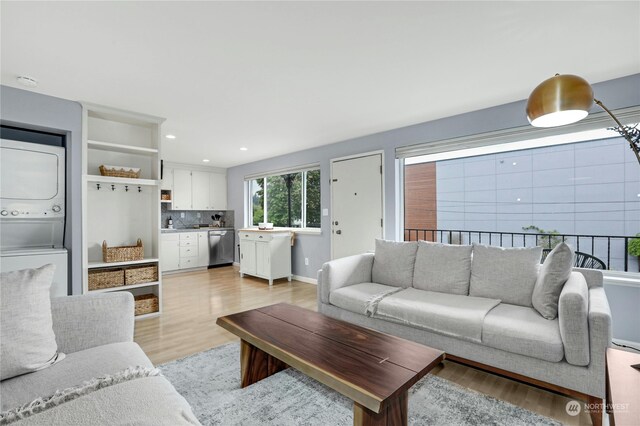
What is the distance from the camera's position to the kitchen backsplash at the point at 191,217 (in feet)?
21.7

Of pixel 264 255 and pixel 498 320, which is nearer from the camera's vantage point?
pixel 498 320

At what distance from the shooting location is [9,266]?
2.60 m

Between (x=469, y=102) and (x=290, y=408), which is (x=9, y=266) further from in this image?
(x=469, y=102)

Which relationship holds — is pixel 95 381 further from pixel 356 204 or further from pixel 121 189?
pixel 356 204

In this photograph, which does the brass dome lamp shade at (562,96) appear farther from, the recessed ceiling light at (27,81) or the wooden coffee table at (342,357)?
the recessed ceiling light at (27,81)

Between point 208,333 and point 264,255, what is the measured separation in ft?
7.41

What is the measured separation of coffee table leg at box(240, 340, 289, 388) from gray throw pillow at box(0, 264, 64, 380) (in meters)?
0.97

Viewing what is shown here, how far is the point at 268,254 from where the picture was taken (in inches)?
199

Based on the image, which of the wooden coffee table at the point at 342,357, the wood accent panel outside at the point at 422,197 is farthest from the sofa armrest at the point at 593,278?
the wood accent panel outside at the point at 422,197

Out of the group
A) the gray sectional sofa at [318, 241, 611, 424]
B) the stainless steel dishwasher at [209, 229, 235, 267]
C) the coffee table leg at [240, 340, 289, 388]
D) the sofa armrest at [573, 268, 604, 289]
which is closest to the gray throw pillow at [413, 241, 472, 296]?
the gray sectional sofa at [318, 241, 611, 424]

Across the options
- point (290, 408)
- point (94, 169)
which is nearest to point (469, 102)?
point (290, 408)

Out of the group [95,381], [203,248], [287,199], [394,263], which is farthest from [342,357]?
[203,248]

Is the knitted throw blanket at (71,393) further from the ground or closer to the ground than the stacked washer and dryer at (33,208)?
closer to the ground

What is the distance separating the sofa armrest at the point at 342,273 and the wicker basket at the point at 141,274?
2.02 meters
